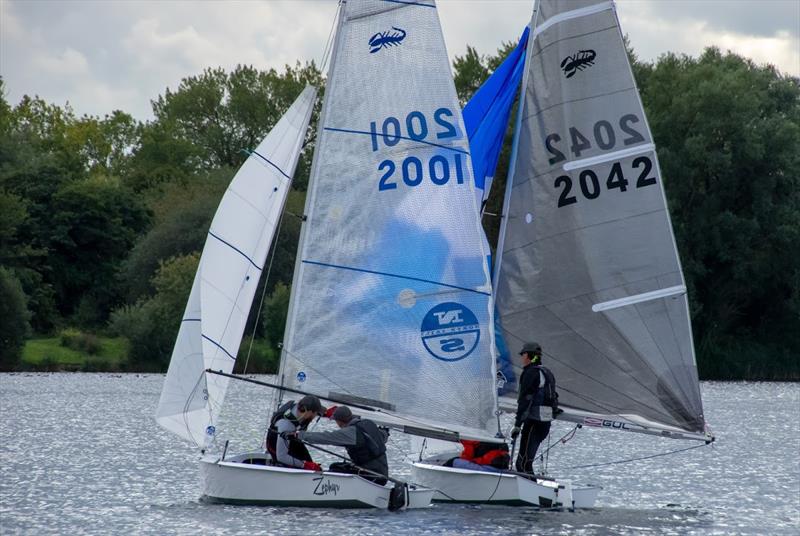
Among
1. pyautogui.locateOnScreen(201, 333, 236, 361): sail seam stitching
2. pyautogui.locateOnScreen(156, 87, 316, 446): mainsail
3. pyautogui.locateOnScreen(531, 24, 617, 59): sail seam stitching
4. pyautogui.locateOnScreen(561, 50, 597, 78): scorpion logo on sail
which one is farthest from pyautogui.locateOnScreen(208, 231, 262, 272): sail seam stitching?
pyautogui.locateOnScreen(561, 50, 597, 78): scorpion logo on sail

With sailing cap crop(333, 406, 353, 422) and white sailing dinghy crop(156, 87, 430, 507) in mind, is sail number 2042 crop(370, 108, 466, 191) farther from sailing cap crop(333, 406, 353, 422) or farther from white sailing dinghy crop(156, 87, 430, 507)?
sailing cap crop(333, 406, 353, 422)

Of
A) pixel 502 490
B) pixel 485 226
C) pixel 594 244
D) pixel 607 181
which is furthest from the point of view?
pixel 485 226

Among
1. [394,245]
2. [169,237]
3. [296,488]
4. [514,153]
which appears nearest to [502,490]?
[296,488]

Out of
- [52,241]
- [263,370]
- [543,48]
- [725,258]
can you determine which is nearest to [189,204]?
[52,241]

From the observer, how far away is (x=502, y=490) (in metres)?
17.8

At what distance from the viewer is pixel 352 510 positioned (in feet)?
57.4

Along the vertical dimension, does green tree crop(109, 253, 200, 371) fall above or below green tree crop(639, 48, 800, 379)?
below

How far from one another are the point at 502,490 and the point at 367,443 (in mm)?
1794

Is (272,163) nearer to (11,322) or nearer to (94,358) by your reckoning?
(11,322)

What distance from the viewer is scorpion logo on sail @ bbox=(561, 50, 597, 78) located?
19.0m

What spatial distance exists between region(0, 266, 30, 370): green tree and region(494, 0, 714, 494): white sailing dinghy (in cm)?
4321

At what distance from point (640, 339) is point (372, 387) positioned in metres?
3.57

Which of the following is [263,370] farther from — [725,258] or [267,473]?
[267,473]

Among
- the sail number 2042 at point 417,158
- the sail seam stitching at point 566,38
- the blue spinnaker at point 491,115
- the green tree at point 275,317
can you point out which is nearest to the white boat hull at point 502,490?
the sail number 2042 at point 417,158
